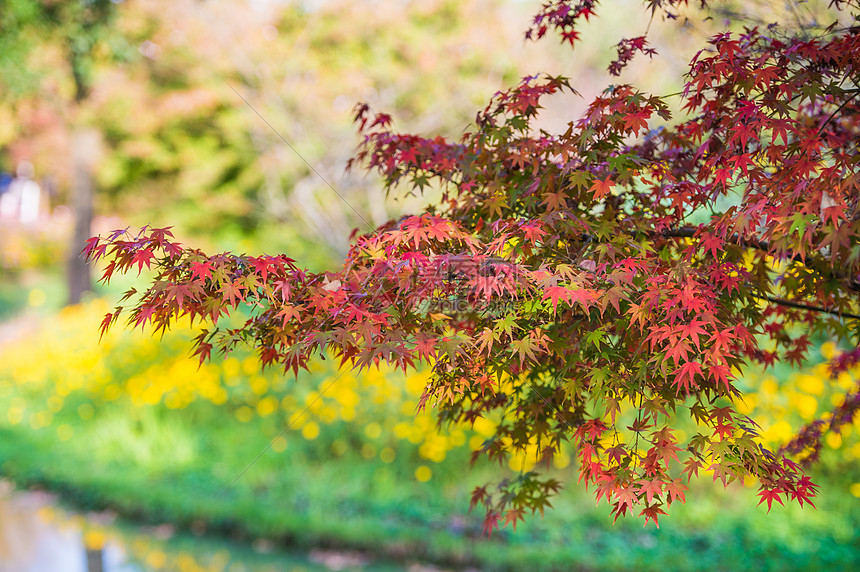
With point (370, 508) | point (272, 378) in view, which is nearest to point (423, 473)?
point (370, 508)

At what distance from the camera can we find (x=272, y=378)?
5.29 m

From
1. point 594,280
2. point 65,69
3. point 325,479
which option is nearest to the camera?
point 594,280

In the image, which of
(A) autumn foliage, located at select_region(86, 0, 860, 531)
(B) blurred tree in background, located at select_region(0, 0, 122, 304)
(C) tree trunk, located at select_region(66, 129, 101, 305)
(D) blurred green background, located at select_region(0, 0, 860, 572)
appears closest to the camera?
(A) autumn foliage, located at select_region(86, 0, 860, 531)

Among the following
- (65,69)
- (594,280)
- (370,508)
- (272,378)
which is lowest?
(370,508)

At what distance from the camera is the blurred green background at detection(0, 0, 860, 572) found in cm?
420

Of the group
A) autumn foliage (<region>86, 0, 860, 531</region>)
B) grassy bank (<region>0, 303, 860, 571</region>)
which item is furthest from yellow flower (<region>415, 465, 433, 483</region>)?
autumn foliage (<region>86, 0, 860, 531</region>)

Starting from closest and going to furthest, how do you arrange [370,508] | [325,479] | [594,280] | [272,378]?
1. [594,280]
2. [370,508]
3. [325,479]
4. [272,378]

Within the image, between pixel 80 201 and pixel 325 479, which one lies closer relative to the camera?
pixel 325 479

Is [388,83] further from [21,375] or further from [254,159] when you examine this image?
[21,375]

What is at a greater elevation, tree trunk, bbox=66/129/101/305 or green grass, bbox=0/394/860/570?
tree trunk, bbox=66/129/101/305

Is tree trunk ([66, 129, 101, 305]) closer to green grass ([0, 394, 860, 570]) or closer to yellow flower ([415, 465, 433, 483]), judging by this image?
green grass ([0, 394, 860, 570])

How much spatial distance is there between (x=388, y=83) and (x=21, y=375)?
5.89 meters

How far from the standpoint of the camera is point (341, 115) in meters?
9.44

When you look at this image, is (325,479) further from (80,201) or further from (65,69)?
(65,69)
